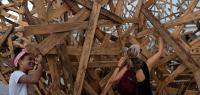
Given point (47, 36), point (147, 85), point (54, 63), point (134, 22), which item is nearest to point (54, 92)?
point (54, 63)

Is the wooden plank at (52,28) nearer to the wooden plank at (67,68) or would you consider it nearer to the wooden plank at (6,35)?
the wooden plank at (67,68)

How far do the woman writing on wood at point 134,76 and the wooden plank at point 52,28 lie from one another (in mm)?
637

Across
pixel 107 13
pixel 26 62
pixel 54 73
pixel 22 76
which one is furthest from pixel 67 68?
pixel 22 76

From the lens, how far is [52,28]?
4176 millimetres

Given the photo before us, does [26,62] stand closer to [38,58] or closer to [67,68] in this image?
[38,58]

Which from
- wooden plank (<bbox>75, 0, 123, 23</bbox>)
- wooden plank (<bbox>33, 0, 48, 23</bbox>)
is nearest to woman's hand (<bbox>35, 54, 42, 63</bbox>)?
wooden plank (<bbox>33, 0, 48, 23</bbox>)

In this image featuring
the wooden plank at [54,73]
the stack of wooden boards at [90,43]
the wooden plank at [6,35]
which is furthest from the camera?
the wooden plank at [6,35]

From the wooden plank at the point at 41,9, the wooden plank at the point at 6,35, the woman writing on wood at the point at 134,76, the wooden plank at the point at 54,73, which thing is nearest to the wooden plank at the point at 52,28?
the wooden plank at the point at 41,9

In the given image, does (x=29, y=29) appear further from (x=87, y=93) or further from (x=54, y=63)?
(x=87, y=93)

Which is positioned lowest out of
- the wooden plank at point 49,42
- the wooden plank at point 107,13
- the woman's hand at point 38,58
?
the woman's hand at point 38,58

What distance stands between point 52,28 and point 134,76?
98cm

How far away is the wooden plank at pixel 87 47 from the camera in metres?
4.33

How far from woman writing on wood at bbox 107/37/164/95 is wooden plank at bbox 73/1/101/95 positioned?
0.35 m

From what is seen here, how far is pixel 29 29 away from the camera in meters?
4.06
